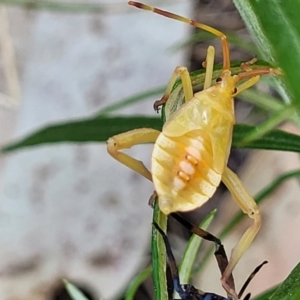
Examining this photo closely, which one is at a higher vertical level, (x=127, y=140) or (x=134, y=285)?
(x=127, y=140)

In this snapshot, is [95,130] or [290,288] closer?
[290,288]

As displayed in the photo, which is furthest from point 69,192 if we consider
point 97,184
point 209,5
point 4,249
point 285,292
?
point 285,292

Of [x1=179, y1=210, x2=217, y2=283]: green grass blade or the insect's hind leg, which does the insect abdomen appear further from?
[x1=179, y1=210, x2=217, y2=283]: green grass blade

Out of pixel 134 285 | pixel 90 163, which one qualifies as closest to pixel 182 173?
pixel 134 285

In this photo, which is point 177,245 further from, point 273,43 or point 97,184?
point 273,43

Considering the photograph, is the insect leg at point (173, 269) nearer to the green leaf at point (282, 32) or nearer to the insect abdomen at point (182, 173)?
the insect abdomen at point (182, 173)

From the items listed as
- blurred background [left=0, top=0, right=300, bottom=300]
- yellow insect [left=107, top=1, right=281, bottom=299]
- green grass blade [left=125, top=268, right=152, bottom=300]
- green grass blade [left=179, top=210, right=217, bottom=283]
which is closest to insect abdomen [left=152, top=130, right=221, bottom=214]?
yellow insect [left=107, top=1, right=281, bottom=299]

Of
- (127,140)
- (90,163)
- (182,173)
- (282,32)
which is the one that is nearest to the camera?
(282,32)

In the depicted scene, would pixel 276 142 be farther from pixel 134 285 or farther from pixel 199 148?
pixel 134 285
